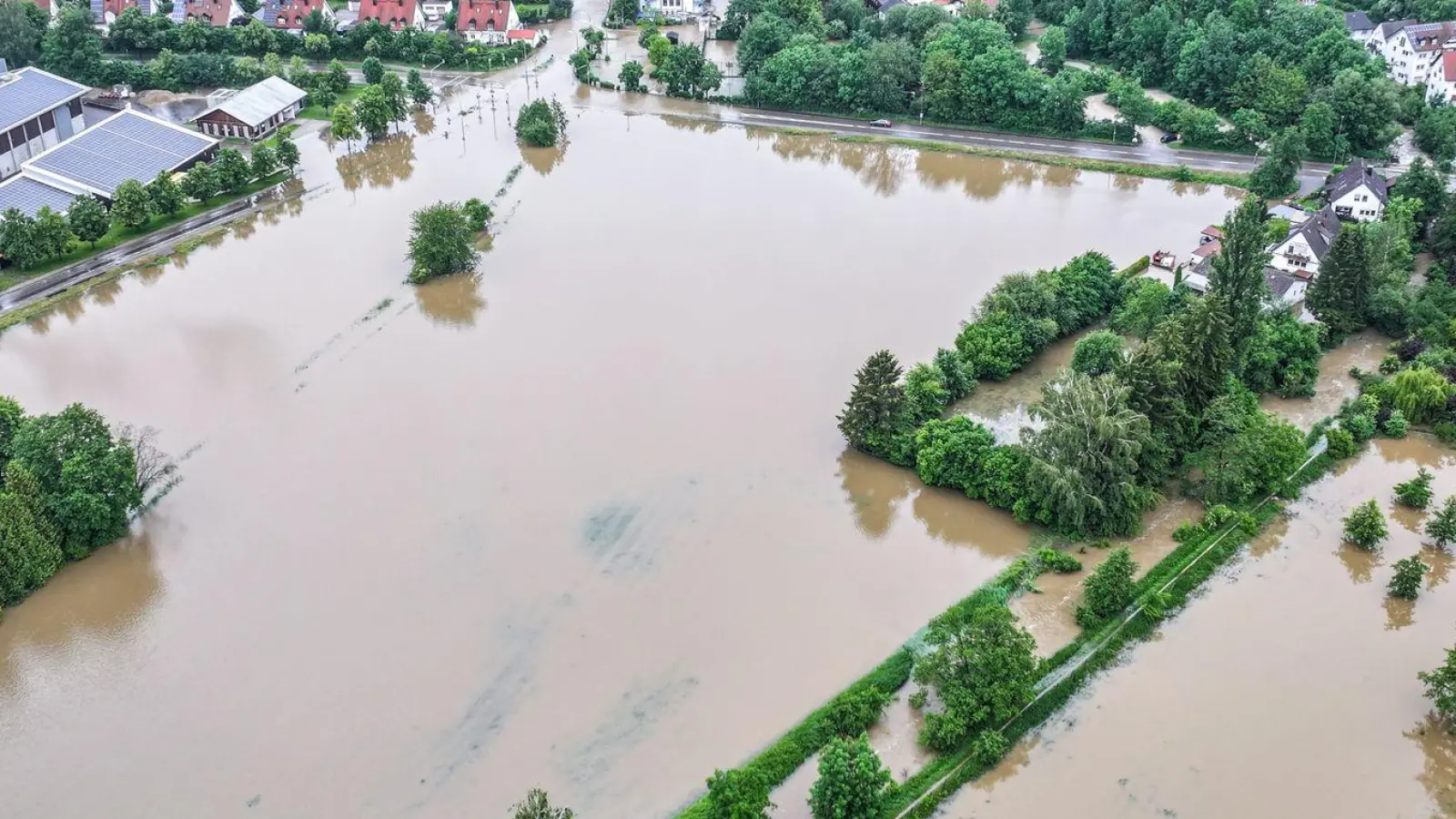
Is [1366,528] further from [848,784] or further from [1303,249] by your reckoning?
[848,784]

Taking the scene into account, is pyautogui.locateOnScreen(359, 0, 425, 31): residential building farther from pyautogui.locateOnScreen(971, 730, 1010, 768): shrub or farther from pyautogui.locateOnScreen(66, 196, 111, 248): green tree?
pyautogui.locateOnScreen(971, 730, 1010, 768): shrub

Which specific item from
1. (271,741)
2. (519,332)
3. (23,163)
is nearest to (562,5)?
(23,163)

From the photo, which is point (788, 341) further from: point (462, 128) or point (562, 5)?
point (562, 5)

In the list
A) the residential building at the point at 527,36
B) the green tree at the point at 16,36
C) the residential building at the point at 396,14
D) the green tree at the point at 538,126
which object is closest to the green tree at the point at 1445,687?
the green tree at the point at 538,126

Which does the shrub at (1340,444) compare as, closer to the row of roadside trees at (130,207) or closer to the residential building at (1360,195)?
the residential building at (1360,195)

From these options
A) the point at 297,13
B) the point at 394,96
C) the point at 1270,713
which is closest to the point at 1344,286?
the point at 1270,713
